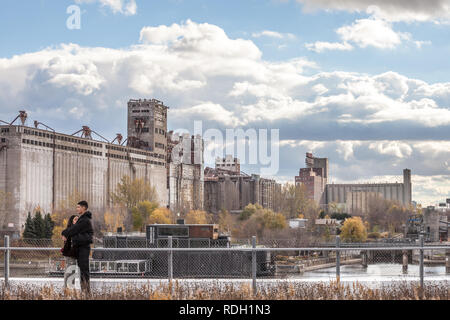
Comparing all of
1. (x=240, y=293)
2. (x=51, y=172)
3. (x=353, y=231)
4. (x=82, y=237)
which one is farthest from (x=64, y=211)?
(x=240, y=293)

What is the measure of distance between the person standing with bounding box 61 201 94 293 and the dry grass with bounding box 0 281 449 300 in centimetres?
49

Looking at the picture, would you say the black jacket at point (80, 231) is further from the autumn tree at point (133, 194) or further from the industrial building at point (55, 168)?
the autumn tree at point (133, 194)

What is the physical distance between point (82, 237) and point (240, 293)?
435cm

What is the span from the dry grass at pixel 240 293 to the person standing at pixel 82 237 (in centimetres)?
49

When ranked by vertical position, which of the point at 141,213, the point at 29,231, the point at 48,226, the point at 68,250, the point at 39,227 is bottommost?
the point at 29,231

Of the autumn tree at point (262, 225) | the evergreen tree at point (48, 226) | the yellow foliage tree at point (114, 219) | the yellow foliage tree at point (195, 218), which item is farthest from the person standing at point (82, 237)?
the yellow foliage tree at point (195, 218)

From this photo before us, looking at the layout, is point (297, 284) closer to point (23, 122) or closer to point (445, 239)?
point (23, 122)

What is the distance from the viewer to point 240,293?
59.4 ft

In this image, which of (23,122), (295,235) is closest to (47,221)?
(23,122)

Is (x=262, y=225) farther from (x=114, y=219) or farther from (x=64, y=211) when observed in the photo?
(x=64, y=211)

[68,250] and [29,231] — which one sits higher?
[68,250]

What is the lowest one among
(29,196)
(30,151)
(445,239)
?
(445,239)
